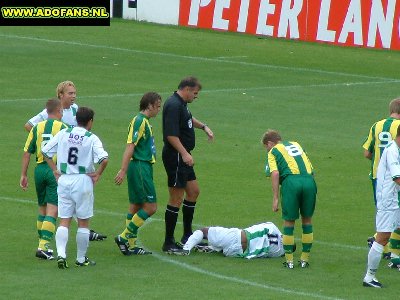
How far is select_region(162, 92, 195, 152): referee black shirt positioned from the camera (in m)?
14.0

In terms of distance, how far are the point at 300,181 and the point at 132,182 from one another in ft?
6.91

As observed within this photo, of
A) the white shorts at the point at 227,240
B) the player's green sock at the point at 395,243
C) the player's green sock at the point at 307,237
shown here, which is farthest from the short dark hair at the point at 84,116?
the player's green sock at the point at 395,243

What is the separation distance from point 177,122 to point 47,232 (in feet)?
6.74

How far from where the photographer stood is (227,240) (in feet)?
45.9

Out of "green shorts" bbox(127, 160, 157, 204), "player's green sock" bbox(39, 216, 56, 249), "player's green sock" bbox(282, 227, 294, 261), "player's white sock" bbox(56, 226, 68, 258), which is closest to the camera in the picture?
"player's white sock" bbox(56, 226, 68, 258)

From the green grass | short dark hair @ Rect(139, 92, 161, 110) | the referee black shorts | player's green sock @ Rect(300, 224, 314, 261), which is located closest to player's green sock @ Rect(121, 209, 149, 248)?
the green grass

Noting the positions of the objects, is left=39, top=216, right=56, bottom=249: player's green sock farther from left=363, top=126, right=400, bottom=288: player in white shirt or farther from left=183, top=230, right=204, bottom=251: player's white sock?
left=363, top=126, right=400, bottom=288: player in white shirt

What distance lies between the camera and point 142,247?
47.2 ft

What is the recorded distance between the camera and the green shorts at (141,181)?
1393 cm

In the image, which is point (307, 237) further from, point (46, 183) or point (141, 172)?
point (46, 183)

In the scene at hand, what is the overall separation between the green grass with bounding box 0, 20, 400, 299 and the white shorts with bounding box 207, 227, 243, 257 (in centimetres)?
18

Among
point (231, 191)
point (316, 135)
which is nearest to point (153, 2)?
point (316, 135)

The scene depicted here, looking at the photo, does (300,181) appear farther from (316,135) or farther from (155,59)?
(155,59)

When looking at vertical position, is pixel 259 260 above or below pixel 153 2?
below
